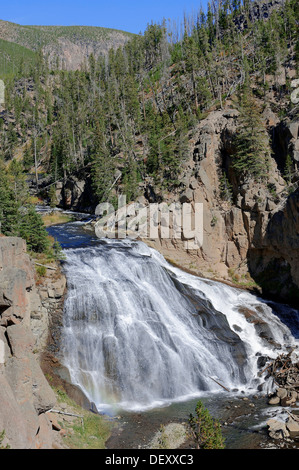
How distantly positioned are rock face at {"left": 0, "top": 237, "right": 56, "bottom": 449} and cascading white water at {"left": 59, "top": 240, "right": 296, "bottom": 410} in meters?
6.36

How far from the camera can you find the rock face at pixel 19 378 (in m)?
12.7

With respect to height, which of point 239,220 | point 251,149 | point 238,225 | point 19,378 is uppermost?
point 251,149

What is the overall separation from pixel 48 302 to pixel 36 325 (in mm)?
1917

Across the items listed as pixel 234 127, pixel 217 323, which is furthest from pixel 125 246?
pixel 234 127

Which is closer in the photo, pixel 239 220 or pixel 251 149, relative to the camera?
pixel 239 220

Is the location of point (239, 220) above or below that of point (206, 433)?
above

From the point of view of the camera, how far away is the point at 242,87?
57.8 m

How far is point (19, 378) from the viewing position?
13883 mm

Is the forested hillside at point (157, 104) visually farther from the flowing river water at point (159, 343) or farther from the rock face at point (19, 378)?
the rock face at point (19, 378)

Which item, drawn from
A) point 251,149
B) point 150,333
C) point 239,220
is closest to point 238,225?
point 239,220

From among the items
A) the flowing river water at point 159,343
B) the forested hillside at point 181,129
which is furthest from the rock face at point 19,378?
the forested hillside at point 181,129

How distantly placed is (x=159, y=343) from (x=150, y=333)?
2.94 ft

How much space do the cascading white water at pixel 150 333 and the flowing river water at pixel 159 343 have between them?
6cm

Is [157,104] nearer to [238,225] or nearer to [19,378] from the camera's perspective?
[238,225]
